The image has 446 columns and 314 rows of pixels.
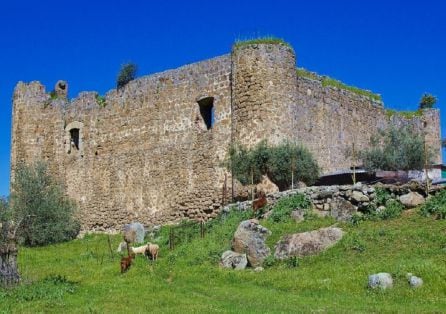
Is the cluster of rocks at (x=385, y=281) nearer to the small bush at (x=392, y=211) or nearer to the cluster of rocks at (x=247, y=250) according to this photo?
the cluster of rocks at (x=247, y=250)

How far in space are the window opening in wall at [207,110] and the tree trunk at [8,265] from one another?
12.9 meters

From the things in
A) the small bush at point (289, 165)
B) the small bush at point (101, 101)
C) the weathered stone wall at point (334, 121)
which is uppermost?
the small bush at point (101, 101)

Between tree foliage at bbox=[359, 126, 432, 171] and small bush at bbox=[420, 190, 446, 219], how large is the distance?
716cm

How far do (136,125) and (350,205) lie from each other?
1436cm

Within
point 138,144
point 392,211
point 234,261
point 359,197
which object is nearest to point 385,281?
point 234,261

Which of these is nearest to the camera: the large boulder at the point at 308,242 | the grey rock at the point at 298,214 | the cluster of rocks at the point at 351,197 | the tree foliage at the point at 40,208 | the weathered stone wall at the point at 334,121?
the large boulder at the point at 308,242

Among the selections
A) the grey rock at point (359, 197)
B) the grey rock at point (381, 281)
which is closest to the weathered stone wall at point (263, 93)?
the grey rock at point (359, 197)

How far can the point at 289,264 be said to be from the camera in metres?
16.3

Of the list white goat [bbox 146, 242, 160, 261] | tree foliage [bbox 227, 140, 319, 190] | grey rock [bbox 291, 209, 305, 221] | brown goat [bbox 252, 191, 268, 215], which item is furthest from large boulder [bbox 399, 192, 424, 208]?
white goat [bbox 146, 242, 160, 261]

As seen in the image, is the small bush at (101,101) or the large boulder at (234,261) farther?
the small bush at (101,101)

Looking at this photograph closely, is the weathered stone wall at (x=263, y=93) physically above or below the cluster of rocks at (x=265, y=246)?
above

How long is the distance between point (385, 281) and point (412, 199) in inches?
213

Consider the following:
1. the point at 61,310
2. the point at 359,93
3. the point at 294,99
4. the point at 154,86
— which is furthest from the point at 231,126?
the point at 61,310

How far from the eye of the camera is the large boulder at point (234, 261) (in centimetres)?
1700
